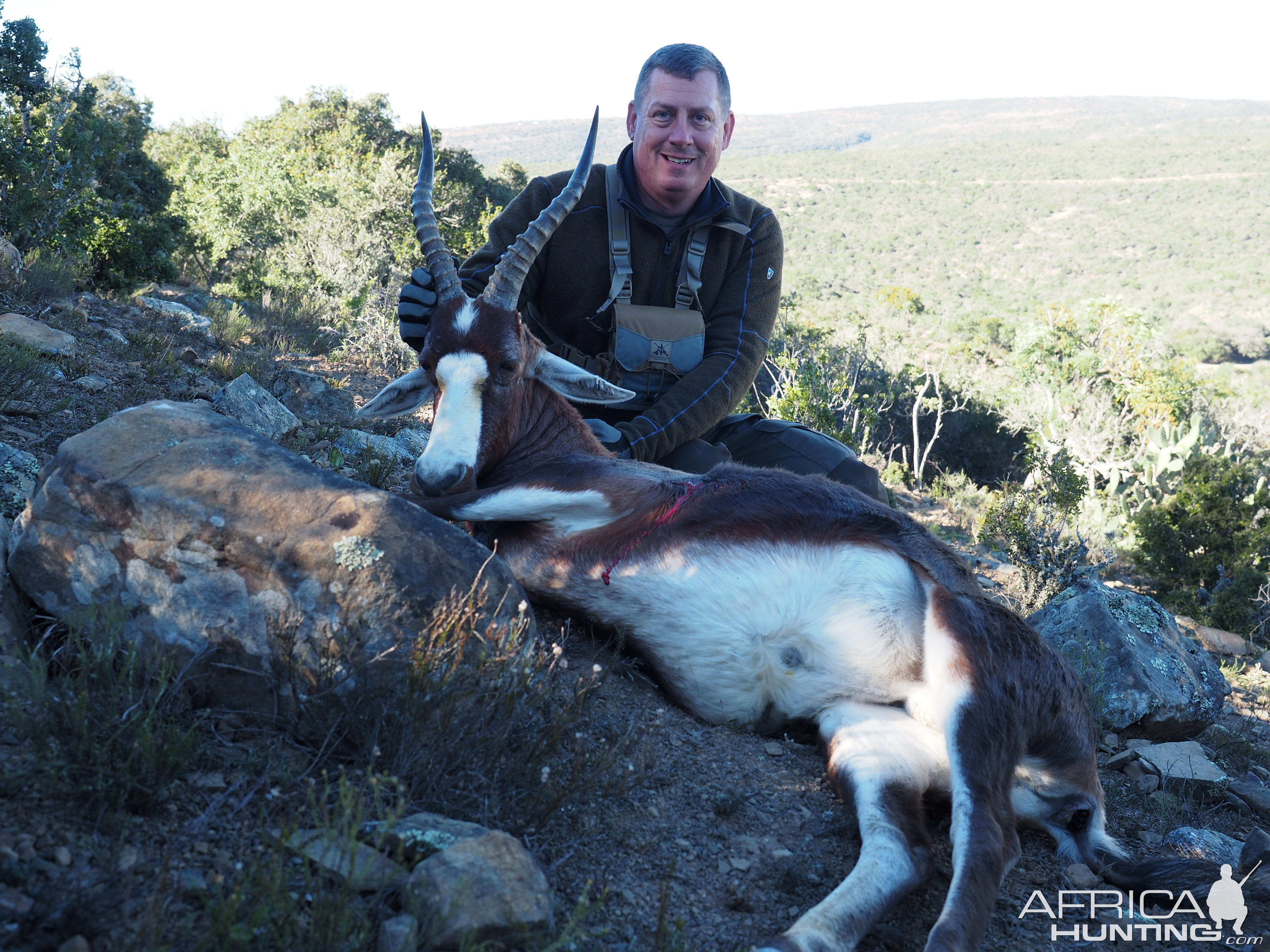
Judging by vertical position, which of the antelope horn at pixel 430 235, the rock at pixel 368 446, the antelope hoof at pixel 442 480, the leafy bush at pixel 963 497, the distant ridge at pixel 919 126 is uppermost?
the distant ridge at pixel 919 126

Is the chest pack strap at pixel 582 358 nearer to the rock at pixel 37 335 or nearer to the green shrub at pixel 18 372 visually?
the green shrub at pixel 18 372

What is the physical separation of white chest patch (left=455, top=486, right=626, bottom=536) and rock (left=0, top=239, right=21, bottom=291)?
5.58 metres

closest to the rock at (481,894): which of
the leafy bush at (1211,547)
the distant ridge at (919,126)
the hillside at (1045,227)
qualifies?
the leafy bush at (1211,547)

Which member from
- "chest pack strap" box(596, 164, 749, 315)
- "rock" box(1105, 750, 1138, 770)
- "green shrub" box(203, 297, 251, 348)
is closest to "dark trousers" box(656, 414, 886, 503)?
"chest pack strap" box(596, 164, 749, 315)

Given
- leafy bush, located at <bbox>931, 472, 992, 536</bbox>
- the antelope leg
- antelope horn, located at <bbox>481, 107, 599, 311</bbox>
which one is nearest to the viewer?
the antelope leg

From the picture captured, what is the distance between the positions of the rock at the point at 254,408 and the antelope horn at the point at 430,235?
168 cm

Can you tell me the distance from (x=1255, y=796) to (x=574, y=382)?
3.73m

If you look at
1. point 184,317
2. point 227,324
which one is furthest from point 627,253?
point 227,324

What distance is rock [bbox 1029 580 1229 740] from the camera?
183 inches

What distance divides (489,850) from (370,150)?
88.0 ft

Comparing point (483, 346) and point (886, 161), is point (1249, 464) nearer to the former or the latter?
point (483, 346)

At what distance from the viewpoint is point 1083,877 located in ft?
10.1

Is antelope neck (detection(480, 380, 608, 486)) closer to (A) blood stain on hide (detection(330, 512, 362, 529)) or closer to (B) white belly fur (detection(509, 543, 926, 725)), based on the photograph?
(B) white belly fur (detection(509, 543, 926, 725))

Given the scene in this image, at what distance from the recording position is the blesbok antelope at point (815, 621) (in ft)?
9.23
